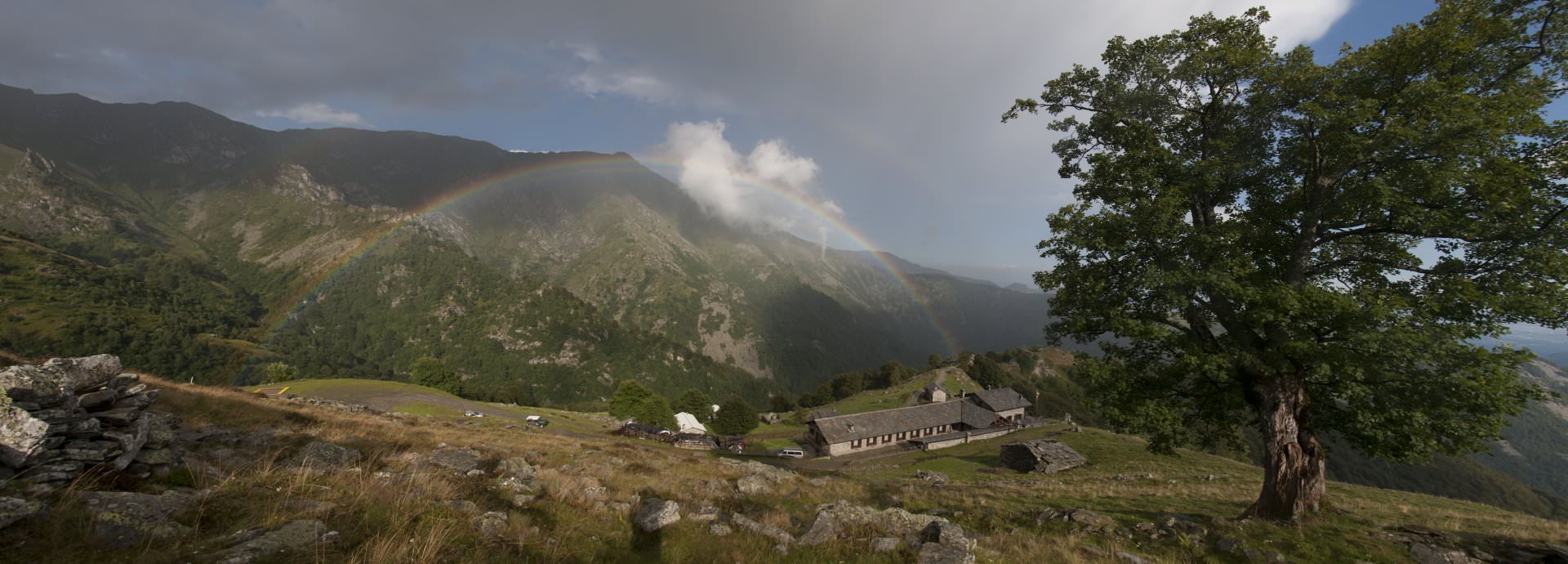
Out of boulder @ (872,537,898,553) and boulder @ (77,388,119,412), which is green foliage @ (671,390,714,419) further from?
boulder @ (872,537,898,553)

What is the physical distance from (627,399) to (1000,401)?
215 feet

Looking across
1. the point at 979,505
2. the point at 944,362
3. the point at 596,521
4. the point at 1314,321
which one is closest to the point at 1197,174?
the point at 1314,321

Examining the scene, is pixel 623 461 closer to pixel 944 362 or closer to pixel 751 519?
pixel 751 519

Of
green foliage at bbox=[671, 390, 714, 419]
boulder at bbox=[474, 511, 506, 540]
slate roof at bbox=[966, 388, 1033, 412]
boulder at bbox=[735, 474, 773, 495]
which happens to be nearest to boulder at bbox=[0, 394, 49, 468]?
boulder at bbox=[474, 511, 506, 540]

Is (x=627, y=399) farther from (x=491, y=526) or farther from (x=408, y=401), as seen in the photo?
(x=491, y=526)

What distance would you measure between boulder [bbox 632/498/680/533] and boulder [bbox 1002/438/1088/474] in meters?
37.7

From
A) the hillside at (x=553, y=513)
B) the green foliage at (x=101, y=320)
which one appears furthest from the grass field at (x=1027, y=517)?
the green foliage at (x=101, y=320)

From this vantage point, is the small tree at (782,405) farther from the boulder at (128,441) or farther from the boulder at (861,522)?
the boulder at (128,441)

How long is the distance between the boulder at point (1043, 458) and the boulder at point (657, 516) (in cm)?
3772

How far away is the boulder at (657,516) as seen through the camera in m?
10.4

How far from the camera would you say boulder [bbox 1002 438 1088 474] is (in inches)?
1577

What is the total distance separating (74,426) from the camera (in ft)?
24.3

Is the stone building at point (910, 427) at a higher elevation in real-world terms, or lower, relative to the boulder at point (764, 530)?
lower

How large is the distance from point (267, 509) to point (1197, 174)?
20149 mm
